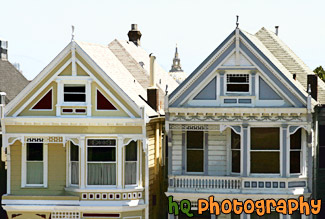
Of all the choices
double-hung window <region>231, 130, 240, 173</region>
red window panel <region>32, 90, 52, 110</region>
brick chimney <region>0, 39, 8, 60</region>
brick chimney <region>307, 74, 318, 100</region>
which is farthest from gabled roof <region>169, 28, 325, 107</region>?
brick chimney <region>0, 39, 8, 60</region>

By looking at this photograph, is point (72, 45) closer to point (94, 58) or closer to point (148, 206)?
point (94, 58)

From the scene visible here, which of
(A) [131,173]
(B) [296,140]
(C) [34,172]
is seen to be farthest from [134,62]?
(B) [296,140]

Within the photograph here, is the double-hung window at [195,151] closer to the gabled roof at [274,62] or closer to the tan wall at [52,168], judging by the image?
the gabled roof at [274,62]

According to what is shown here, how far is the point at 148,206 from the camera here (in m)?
34.6

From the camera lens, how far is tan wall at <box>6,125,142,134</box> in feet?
110

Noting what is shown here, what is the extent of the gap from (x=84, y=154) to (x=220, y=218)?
7090 mm

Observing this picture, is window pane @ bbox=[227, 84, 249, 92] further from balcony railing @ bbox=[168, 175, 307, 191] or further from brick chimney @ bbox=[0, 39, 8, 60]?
brick chimney @ bbox=[0, 39, 8, 60]

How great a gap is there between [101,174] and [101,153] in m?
0.98

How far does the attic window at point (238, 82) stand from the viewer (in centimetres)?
3359

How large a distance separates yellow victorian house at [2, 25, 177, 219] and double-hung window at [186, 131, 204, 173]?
2073 millimetres

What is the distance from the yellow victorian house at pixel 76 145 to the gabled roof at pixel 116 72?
20 cm

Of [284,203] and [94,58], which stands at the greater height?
[94,58]

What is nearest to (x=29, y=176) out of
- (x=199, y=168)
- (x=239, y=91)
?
(x=199, y=168)

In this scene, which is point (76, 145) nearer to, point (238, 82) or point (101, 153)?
point (101, 153)
